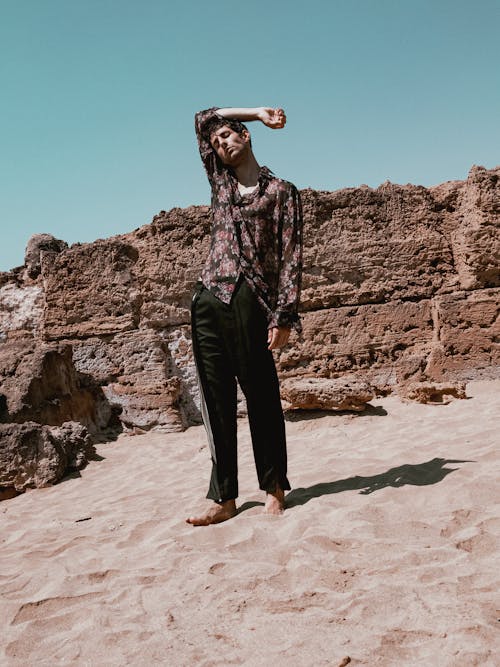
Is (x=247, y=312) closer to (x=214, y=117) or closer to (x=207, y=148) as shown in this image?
(x=207, y=148)

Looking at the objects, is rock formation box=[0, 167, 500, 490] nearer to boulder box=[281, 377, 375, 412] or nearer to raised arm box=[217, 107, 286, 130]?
boulder box=[281, 377, 375, 412]

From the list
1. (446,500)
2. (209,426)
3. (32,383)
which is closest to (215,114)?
(209,426)

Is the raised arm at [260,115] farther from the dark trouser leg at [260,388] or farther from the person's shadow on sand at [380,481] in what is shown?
the person's shadow on sand at [380,481]

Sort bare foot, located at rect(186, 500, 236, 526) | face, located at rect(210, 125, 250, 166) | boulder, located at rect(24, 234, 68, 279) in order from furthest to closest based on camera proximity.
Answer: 1. boulder, located at rect(24, 234, 68, 279)
2. face, located at rect(210, 125, 250, 166)
3. bare foot, located at rect(186, 500, 236, 526)

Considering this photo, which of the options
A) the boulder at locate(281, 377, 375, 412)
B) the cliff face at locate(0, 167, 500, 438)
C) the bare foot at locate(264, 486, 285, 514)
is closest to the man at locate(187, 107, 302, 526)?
the bare foot at locate(264, 486, 285, 514)

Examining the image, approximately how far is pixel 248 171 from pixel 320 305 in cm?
357

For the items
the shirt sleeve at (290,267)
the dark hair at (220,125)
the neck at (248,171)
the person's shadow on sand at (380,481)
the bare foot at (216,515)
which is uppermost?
the dark hair at (220,125)

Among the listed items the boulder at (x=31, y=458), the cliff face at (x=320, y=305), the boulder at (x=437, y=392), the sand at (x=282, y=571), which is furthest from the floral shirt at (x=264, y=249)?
the cliff face at (x=320, y=305)

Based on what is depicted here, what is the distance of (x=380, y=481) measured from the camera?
10.7 feet

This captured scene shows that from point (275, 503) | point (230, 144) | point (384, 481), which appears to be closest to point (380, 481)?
point (384, 481)

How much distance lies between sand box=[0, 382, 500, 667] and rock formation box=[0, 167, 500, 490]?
2211 millimetres

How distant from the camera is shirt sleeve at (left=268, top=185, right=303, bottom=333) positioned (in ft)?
9.66

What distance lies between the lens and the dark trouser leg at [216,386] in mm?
3045

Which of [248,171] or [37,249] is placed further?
[37,249]
